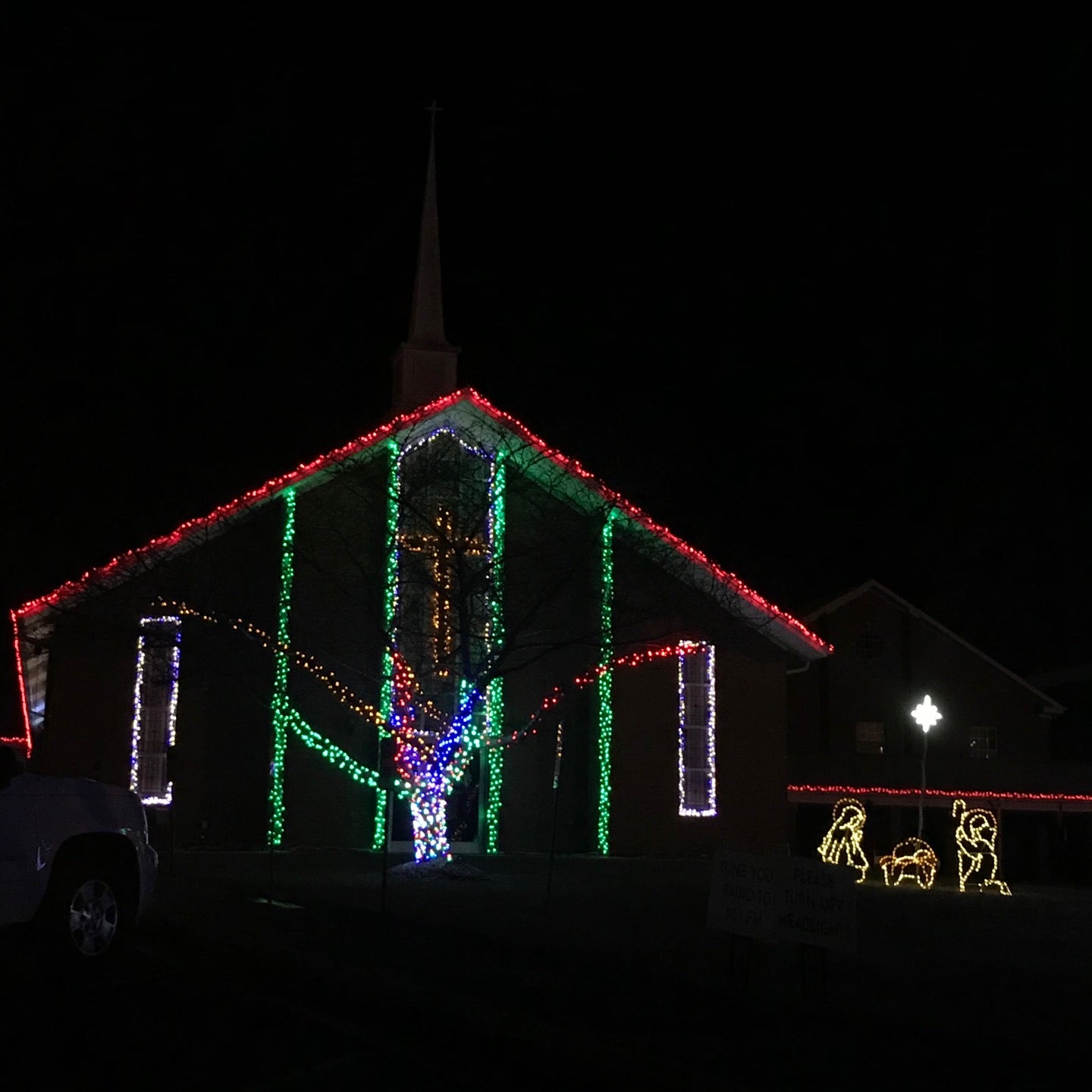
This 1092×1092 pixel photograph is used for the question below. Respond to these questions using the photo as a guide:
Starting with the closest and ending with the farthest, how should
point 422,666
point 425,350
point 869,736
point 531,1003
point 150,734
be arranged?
point 531,1003
point 422,666
point 150,734
point 425,350
point 869,736

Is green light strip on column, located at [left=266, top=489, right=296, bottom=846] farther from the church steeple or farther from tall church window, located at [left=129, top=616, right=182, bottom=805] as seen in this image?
the church steeple

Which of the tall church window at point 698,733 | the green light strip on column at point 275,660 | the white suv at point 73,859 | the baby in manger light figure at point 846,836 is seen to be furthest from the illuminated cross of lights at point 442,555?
the white suv at point 73,859

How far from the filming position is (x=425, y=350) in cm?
2588

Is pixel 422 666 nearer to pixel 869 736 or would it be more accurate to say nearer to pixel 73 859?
pixel 73 859

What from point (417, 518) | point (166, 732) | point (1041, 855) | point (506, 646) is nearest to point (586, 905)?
point (506, 646)

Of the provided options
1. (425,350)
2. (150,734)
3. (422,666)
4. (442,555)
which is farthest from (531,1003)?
(425,350)

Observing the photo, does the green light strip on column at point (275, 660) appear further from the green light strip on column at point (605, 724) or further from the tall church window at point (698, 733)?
the tall church window at point (698, 733)

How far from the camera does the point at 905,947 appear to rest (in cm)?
1305

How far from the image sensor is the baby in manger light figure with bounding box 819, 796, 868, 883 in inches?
842

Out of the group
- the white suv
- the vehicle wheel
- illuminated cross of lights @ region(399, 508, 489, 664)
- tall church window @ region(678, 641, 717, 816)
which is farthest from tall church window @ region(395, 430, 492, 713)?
the vehicle wheel

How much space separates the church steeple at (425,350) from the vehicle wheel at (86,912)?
14.6 m

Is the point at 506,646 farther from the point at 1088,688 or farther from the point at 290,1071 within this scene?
the point at 1088,688

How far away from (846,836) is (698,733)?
119 inches

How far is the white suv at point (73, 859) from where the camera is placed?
10164mm
